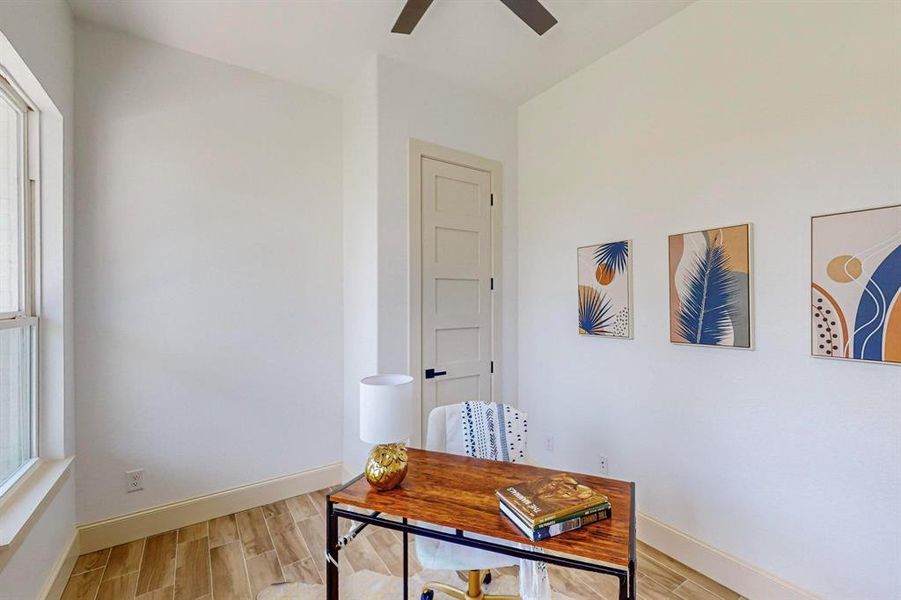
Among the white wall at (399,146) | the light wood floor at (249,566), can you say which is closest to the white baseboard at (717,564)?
the light wood floor at (249,566)

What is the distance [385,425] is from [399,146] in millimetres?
1945

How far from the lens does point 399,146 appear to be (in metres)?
2.64

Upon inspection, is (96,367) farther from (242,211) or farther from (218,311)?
(242,211)

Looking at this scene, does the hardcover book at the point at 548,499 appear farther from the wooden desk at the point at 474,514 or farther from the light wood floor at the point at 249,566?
the light wood floor at the point at 249,566

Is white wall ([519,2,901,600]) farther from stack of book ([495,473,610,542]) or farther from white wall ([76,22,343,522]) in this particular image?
white wall ([76,22,343,522])

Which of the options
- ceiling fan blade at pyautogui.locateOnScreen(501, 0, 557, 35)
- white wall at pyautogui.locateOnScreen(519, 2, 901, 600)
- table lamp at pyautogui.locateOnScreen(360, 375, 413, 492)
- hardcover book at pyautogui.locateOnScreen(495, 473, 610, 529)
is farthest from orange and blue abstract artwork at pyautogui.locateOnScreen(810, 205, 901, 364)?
table lamp at pyautogui.locateOnScreen(360, 375, 413, 492)

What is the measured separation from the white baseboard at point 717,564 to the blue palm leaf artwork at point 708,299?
3.44ft

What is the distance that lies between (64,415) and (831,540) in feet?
11.7

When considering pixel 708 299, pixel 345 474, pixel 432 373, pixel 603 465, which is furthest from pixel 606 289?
pixel 345 474

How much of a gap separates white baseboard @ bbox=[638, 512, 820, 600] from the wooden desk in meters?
1.10

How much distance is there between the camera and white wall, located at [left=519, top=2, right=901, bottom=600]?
158cm

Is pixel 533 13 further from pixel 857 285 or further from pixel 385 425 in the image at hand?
pixel 385 425

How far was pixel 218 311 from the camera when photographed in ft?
8.48

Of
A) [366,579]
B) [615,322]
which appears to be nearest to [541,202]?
[615,322]
